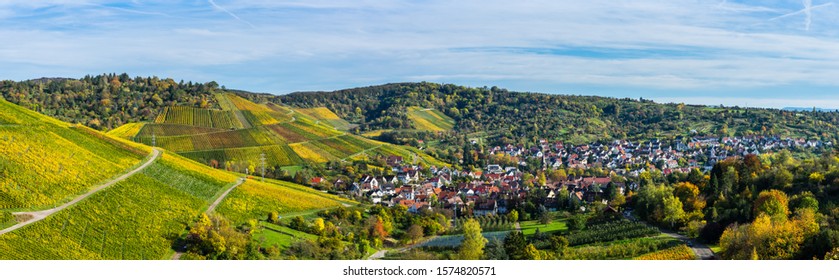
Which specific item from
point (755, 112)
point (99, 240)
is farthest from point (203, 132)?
point (755, 112)

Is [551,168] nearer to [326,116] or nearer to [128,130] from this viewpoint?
[128,130]

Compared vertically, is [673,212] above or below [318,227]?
above

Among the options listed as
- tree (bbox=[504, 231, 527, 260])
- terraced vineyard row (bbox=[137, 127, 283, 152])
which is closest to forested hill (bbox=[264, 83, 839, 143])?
terraced vineyard row (bbox=[137, 127, 283, 152])

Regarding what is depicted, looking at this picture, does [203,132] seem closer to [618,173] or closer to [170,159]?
[170,159]

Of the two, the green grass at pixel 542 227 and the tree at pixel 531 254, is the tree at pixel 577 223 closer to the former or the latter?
the green grass at pixel 542 227

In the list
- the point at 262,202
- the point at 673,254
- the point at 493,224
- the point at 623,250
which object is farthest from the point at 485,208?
the point at 673,254

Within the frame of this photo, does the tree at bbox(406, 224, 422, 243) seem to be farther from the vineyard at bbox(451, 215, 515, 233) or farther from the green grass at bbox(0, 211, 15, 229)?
the green grass at bbox(0, 211, 15, 229)

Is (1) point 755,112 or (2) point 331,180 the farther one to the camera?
(1) point 755,112
